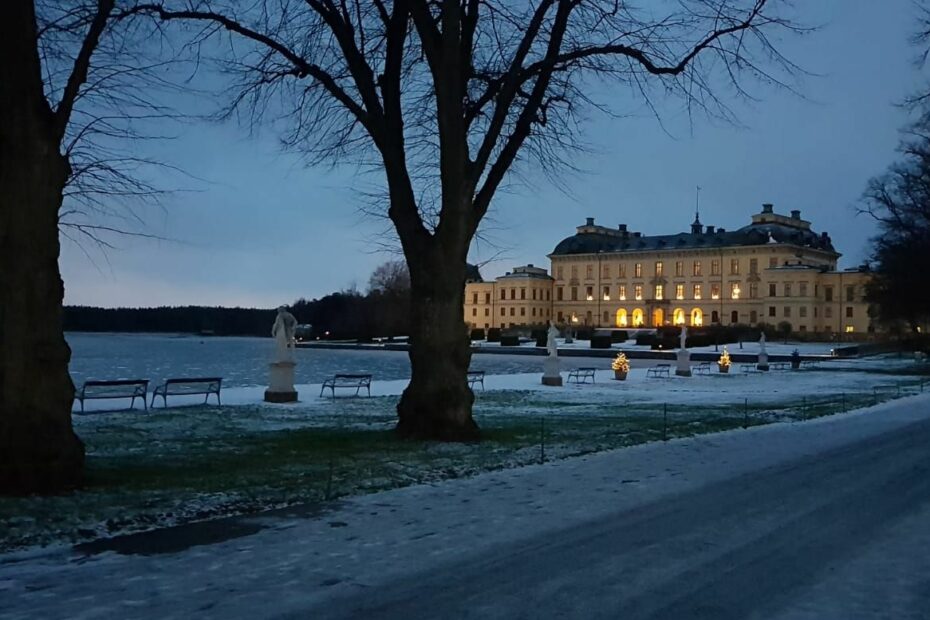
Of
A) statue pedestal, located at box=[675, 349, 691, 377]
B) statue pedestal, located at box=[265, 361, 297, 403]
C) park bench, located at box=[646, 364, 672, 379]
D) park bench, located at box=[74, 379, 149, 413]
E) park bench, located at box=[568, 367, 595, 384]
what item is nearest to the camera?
park bench, located at box=[74, 379, 149, 413]

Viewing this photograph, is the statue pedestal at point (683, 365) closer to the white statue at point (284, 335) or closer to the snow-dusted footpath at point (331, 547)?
the white statue at point (284, 335)

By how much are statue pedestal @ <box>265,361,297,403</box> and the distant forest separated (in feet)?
98.9

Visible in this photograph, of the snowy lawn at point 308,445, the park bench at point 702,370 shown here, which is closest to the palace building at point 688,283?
the park bench at point 702,370

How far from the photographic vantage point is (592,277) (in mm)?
113000

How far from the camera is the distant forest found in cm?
10588

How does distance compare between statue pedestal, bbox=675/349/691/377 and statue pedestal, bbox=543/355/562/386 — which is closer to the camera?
statue pedestal, bbox=543/355/562/386

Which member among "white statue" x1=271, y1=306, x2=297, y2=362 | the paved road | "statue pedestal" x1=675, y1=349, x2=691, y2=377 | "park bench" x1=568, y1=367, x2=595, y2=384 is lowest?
the paved road

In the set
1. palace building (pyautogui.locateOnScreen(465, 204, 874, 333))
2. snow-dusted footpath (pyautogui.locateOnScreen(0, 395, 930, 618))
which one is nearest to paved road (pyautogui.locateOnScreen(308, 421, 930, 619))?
snow-dusted footpath (pyautogui.locateOnScreen(0, 395, 930, 618))

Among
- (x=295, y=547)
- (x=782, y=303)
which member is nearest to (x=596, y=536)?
(x=295, y=547)

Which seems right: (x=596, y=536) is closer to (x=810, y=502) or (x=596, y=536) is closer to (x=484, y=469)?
(x=810, y=502)

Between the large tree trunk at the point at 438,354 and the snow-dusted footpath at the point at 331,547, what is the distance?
233 centimetres

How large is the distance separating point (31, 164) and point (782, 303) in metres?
95.7

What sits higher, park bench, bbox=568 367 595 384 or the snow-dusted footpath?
park bench, bbox=568 367 595 384

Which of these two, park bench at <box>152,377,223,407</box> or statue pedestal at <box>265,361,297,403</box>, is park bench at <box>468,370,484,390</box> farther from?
park bench at <box>152,377,223,407</box>
